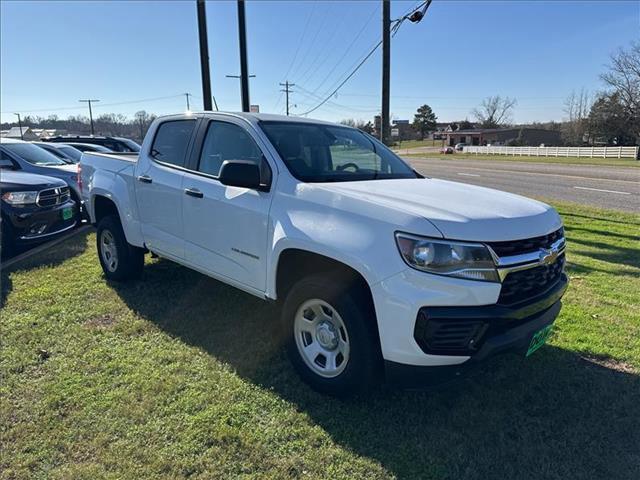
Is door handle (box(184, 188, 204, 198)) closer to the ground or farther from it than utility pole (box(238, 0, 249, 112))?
closer to the ground

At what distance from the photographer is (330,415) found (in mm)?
3023

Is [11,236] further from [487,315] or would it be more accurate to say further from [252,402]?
[487,315]

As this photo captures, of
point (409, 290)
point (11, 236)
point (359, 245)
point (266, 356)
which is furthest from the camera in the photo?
point (11, 236)

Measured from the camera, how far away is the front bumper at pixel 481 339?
8.52 feet

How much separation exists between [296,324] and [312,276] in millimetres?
402

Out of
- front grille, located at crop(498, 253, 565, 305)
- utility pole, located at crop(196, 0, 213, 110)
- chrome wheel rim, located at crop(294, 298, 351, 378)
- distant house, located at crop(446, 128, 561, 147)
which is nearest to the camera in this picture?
front grille, located at crop(498, 253, 565, 305)

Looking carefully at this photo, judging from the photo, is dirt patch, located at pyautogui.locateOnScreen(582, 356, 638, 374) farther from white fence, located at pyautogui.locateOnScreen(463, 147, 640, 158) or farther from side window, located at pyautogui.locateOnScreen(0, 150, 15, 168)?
white fence, located at pyautogui.locateOnScreen(463, 147, 640, 158)

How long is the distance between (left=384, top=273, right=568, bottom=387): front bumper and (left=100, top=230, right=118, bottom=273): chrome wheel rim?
3.85m

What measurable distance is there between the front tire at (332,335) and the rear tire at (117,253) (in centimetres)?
270

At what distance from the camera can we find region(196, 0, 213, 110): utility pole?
498 inches

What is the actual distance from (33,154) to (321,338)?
9.68 m

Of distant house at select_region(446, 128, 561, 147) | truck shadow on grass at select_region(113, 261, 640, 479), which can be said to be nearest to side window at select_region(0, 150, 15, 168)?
truck shadow on grass at select_region(113, 261, 640, 479)

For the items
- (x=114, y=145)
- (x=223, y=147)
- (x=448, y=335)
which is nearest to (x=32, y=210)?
(x=223, y=147)

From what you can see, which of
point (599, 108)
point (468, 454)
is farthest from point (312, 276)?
point (599, 108)
